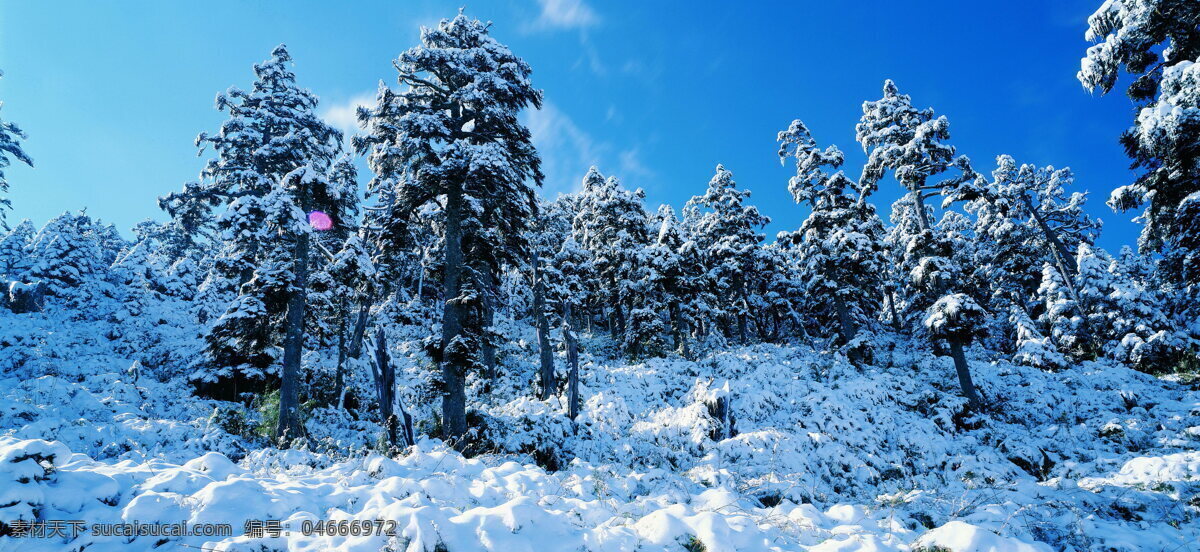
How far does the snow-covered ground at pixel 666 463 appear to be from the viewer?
4516 millimetres

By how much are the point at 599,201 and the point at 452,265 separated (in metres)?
15.1

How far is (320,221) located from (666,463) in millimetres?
15017

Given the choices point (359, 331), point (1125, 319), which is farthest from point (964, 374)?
point (359, 331)

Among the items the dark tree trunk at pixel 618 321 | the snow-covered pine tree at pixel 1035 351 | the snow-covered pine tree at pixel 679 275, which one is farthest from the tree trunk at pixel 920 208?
the dark tree trunk at pixel 618 321

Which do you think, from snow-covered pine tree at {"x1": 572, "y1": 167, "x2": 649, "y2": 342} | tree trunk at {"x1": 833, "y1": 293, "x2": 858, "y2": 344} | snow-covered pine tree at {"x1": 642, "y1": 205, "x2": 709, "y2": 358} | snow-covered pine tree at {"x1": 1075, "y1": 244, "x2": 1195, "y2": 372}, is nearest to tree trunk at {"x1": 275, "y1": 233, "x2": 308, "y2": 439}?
snow-covered pine tree at {"x1": 572, "y1": 167, "x2": 649, "y2": 342}

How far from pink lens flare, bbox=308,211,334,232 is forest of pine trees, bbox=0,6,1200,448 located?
0.06 m

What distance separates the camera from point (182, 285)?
36.5 meters

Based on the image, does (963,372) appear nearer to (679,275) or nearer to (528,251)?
(679,275)

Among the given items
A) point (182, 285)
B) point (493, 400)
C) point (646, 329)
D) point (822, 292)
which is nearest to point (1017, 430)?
point (822, 292)

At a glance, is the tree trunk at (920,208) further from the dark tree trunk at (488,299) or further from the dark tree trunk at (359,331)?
the dark tree trunk at (359,331)

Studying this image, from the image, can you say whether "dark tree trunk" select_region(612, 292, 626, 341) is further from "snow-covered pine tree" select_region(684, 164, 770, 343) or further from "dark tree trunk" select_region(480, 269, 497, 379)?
"dark tree trunk" select_region(480, 269, 497, 379)

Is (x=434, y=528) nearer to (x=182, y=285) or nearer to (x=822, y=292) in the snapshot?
(x=822, y=292)

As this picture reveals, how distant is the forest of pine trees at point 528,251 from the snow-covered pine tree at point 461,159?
8 cm

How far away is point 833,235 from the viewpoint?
23844 millimetres
